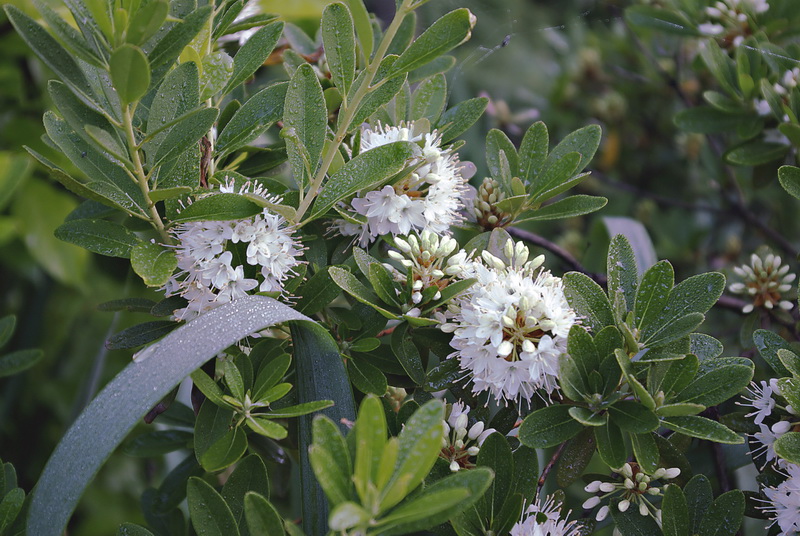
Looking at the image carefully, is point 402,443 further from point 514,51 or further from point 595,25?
point 514,51

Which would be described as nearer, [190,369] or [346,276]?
[190,369]

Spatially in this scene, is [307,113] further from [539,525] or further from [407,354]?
[539,525]

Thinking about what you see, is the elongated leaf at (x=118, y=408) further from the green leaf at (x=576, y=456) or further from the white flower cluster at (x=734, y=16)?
the white flower cluster at (x=734, y=16)

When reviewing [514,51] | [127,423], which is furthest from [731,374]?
[514,51]

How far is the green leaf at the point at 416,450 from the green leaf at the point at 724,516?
1.08ft

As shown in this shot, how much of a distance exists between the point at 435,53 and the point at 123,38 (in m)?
0.27

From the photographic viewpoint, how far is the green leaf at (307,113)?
66 cm

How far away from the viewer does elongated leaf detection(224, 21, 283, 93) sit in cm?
73

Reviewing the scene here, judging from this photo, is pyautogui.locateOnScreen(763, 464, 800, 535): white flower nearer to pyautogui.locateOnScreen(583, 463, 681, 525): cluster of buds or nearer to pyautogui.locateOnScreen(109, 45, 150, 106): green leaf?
pyautogui.locateOnScreen(583, 463, 681, 525): cluster of buds

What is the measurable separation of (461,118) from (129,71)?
421 millimetres

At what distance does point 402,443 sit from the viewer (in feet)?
1.58

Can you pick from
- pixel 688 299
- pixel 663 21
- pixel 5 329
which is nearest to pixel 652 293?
pixel 688 299

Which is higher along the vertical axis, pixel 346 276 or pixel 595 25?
pixel 346 276

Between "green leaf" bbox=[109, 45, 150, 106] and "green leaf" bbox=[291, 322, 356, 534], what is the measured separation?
252 millimetres
